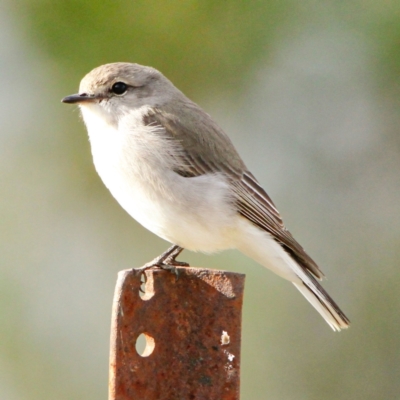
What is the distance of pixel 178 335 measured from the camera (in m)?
2.55

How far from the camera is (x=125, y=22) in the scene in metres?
5.42

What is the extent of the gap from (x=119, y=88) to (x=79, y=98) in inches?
10.2

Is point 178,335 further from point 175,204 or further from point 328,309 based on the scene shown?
point 328,309

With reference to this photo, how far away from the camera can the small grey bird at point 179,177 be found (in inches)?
154

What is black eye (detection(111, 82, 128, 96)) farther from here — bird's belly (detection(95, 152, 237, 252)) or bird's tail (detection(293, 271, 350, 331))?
bird's tail (detection(293, 271, 350, 331))

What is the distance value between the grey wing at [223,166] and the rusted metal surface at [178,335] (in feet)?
4.92

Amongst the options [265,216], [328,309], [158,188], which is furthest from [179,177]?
[328,309]

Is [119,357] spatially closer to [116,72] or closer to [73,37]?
[116,72]

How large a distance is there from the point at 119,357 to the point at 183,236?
162cm

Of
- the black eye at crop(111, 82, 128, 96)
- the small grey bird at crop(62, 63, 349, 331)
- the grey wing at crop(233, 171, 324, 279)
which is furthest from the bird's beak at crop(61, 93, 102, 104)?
the grey wing at crop(233, 171, 324, 279)

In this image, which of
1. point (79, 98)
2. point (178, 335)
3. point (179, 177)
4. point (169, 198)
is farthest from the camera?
point (79, 98)

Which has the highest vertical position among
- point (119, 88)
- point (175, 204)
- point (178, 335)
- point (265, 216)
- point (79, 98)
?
point (119, 88)

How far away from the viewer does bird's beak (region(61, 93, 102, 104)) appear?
4105 millimetres

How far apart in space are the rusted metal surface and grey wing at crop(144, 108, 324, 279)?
150 cm
